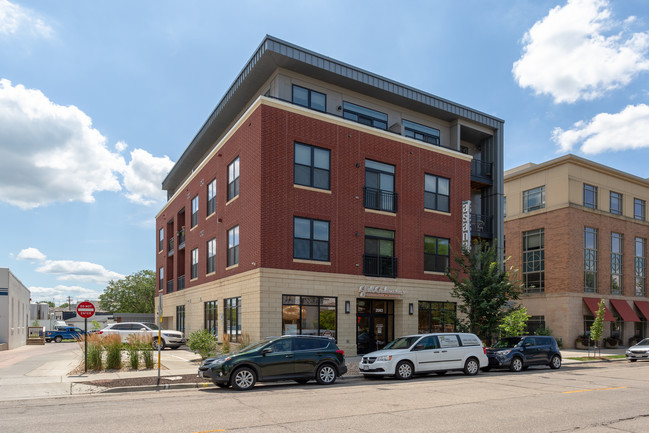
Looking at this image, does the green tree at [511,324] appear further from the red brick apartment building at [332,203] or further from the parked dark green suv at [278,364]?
the parked dark green suv at [278,364]

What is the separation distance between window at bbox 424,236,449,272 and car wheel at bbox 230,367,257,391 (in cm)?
1481

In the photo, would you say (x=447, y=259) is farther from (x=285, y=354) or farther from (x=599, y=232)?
(x=599, y=232)

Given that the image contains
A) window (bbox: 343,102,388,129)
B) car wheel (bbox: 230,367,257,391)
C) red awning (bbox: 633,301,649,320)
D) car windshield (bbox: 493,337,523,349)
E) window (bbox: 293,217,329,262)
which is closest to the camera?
car wheel (bbox: 230,367,257,391)

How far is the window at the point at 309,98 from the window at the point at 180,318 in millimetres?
18411

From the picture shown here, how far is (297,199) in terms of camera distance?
2394 centimetres

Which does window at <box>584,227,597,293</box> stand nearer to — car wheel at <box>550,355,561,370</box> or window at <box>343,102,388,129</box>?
car wheel at <box>550,355,561,370</box>

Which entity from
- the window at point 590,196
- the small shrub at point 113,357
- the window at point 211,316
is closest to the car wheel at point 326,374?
the small shrub at point 113,357

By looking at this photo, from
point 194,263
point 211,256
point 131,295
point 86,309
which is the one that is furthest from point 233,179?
point 131,295

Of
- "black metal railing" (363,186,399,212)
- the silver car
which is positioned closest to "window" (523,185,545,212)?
the silver car

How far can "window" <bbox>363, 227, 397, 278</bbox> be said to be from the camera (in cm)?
2606

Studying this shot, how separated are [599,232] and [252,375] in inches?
1400

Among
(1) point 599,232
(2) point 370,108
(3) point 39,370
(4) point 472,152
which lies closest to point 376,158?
(2) point 370,108

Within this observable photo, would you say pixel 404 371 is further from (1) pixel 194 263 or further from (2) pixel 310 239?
(1) pixel 194 263

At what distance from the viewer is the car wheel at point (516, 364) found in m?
21.7
